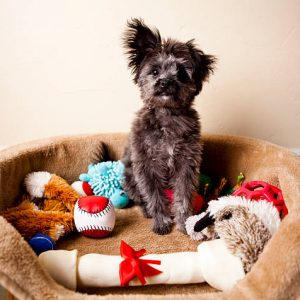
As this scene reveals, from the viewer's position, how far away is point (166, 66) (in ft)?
4.96

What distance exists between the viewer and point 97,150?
6.48 ft

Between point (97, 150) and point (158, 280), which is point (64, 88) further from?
point (158, 280)

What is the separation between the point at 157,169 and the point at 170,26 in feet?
2.86

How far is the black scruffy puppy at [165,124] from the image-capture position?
1505 mm

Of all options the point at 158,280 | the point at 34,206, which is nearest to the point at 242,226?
the point at 158,280

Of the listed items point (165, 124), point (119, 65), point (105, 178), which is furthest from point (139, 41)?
point (105, 178)

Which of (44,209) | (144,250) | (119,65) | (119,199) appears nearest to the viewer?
(144,250)

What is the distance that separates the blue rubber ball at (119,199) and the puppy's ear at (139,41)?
0.63m

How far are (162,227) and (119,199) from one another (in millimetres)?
312

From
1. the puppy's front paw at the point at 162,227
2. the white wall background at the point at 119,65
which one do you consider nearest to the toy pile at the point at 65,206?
the puppy's front paw at the point at 162,227

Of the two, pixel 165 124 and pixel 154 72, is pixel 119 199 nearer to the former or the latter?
pixel 165 124

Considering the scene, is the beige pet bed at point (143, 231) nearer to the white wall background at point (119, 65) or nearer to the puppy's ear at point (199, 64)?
the white wall background at point (119, 65)

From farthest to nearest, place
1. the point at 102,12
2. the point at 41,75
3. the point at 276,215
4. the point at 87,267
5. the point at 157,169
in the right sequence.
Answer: the point at 41,75, the point at 102,12, the point at 157,169, the point at 276,215, the point at 87,267

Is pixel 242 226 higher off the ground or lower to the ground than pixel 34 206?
higher
